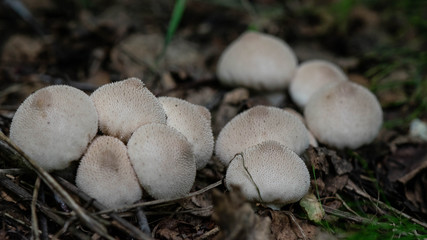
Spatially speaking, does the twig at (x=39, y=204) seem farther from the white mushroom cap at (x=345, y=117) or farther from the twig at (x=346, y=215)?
the white mushroom cap at (x=345, y=117)

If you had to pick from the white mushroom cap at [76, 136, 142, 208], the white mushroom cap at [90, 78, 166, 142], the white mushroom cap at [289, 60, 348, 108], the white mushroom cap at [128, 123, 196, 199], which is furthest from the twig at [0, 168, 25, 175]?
the white mushroom cap at [289, 60, 348, 108]

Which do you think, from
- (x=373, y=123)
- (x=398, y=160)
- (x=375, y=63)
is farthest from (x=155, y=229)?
(x=375, y=63)

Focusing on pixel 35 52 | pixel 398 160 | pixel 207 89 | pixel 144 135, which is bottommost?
pixel 398 160

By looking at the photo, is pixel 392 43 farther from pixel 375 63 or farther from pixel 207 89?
pixel 207 89

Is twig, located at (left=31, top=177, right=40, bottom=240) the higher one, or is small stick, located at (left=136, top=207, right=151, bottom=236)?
twig, located at (left=31, top=177, right=40, bottom=240)

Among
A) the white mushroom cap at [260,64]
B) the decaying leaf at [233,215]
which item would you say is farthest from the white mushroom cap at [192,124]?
the white mushroom cap at [260,64]

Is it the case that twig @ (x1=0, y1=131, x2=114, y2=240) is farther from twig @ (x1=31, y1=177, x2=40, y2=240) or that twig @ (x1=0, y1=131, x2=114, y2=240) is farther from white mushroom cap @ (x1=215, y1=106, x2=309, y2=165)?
white mushroom cap @ (x1=215, y1=106, x2=309, y2=165)
